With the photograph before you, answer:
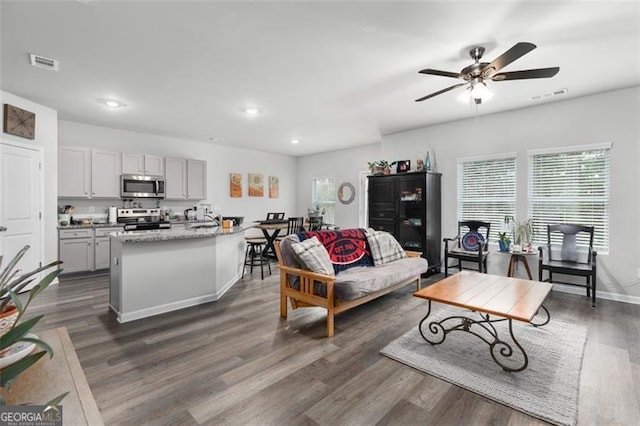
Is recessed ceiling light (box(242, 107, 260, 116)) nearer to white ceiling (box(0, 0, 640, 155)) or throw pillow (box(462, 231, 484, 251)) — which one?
white ceiling (box(0, 0, 640, 155))

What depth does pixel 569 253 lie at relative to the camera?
13.4 feet

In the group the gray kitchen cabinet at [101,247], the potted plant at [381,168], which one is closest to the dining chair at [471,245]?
the potted plant at [381,168]

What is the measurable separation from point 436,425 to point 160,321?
276 cm

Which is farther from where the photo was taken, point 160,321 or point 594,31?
point 160,321

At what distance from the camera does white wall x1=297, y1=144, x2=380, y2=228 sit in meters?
7.48

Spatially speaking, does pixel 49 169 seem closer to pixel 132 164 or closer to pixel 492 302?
pixel 132 164

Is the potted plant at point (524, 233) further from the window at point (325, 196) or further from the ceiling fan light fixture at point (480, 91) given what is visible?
the window at point (325, 196)

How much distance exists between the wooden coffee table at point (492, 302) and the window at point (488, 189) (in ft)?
6.64

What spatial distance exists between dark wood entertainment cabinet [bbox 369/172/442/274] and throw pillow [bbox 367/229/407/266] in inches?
37.7

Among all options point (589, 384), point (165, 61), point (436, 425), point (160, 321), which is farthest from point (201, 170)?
point (589, 384)

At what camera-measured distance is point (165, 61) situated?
10.3 ft

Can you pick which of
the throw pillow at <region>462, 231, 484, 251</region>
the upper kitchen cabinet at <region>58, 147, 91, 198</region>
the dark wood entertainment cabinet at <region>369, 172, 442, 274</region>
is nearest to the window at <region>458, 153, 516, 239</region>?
the throw pillow at <region>462, 231, 484, 251</region>

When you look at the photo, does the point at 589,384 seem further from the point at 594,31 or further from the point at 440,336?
the point at 594,31

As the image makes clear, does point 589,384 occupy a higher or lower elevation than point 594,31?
lower
